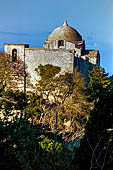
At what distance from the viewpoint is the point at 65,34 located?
19406 mm

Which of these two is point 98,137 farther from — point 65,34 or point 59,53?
point 65,34

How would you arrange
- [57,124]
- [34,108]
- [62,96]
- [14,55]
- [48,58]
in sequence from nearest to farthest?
[57,124] < [34,108] < [62,96] < [48,58] < [14,55]

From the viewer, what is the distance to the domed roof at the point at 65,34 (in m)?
19.2

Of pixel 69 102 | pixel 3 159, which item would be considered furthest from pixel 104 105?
pixel 69 102

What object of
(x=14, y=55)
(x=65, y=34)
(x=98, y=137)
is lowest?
(x=98, y=137)

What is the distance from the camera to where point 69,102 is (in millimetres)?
13312

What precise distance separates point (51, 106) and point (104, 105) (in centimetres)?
1205

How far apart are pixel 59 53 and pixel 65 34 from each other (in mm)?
4150

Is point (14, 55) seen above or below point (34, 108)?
above

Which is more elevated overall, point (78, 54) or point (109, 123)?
point (78, 54)

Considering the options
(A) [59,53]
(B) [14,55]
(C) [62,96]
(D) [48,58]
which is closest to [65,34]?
(A) [59,53]

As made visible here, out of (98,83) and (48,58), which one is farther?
(48,58)

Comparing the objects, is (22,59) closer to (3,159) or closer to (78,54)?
(78,54)

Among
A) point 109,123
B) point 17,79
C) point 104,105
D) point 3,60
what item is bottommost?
point 109,123
